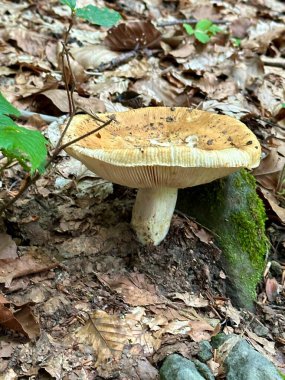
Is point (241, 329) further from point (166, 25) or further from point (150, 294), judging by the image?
point (166, 25)

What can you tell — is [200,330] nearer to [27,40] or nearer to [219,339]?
[219,339]

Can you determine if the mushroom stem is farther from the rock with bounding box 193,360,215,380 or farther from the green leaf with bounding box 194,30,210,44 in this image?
the green leaf with bounding box 194,30,210,44

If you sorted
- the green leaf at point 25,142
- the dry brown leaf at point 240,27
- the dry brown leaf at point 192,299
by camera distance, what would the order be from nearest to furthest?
the green leaf at point 25,142 → the dry brown leaf at point 192,299 → the dry brown leaf at point 240,27

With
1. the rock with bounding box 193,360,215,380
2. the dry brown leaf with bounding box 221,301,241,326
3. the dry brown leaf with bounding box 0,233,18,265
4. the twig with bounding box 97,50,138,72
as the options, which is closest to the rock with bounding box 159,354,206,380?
the rock with bounding box 193,360,215,380

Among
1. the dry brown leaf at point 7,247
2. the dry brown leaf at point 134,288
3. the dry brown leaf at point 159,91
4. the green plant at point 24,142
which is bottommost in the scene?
the dry brown leaf at point 134,288

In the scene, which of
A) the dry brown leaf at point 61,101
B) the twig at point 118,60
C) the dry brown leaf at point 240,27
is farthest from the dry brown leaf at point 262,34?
the dry brown leaf at point 61,101

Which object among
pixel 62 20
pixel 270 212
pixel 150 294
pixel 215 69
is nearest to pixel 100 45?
pixel 62 20

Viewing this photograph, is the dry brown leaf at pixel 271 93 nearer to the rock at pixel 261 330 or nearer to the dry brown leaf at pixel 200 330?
the rock at pixel 261 330

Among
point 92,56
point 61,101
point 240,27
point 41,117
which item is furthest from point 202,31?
point 41,117
